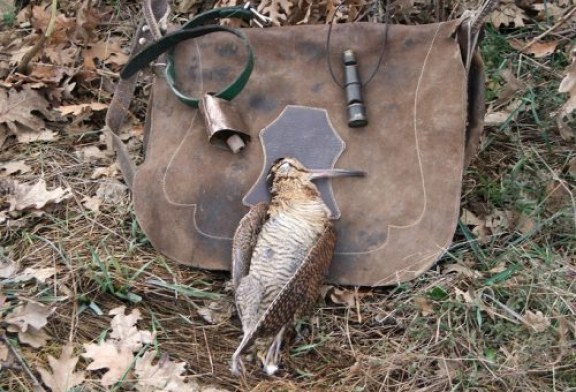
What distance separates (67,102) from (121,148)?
0.89 metres

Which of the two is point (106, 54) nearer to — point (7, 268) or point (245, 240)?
point (7, 268)

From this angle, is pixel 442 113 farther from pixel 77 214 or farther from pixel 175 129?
pixel 77 214

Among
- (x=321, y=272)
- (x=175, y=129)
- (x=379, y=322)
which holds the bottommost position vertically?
(x=379, y=322)

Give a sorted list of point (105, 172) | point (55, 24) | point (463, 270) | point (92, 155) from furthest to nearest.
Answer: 1. point (55, 24)
2. point (92, 155)
3. point (105, 172)
4. point (463, 270)

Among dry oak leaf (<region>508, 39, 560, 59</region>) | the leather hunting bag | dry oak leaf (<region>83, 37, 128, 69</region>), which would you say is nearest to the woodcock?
the leather hunting bag

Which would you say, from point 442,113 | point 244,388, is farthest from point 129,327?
point 442,113

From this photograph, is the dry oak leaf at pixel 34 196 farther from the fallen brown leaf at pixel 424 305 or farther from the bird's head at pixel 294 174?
the fallen brown leaf at pixel 424 305

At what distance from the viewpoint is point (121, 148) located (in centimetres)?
383

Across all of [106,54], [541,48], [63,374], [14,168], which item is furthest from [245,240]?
[541,48]

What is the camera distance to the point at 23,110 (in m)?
4.30

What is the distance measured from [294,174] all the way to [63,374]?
1.33 m

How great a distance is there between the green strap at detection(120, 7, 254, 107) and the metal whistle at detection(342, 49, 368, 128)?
471 millimetres

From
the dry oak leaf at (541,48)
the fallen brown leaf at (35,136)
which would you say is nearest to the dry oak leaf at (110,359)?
the fallen brown leaf at (35,136)

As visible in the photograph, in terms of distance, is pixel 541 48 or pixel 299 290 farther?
pixel 541 48
